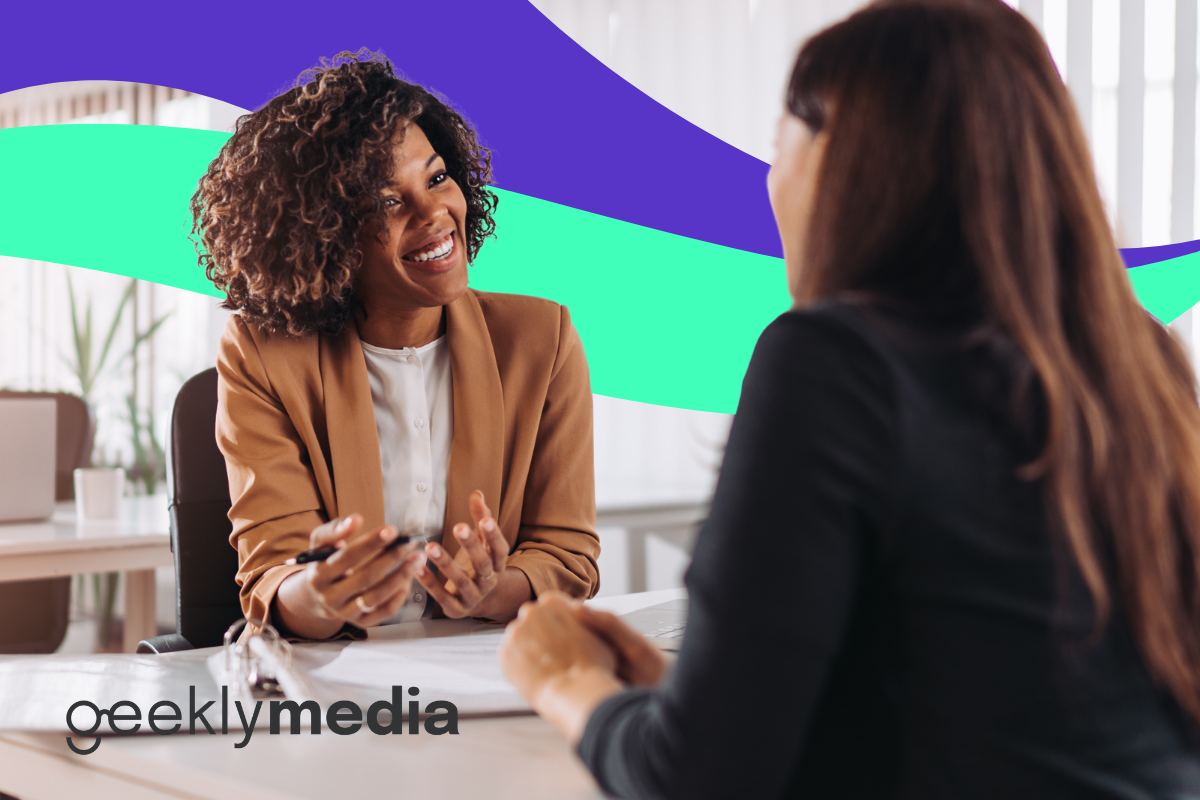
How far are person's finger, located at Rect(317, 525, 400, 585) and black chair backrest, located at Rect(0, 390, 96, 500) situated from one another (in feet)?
9.17

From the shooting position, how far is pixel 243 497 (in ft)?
4.60

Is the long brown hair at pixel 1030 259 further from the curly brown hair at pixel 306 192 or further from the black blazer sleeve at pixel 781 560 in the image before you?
the curly brown hair at pixel 306 192

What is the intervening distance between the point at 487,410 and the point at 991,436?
1.11 meters

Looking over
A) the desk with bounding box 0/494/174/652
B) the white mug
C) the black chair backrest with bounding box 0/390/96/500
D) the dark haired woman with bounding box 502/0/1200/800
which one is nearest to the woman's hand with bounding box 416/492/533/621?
the dark haired woman with bounding box 502/0/1200/800

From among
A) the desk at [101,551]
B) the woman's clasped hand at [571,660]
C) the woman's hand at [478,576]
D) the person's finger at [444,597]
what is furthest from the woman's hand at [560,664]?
the desk at [101,551]

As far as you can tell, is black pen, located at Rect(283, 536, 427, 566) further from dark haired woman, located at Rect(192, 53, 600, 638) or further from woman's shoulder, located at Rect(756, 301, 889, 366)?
woman's shoulder, located at Rect(756, 301, 889, 366)

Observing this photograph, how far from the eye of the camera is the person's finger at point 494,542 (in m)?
1.24

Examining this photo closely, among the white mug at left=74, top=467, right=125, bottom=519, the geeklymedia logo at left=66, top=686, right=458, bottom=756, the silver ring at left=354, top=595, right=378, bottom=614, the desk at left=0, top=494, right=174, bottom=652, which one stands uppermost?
the silver ring at left=354, top=595, right=378, bottom=614

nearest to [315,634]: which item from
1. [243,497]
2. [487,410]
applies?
[243,497]

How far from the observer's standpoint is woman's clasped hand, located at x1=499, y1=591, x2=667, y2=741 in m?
0.67

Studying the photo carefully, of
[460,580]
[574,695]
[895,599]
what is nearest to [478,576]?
[460,580]

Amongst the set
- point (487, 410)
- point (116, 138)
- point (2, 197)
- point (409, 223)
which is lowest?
point (487, 410)

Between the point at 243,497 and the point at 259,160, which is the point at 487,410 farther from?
the point at 259,160

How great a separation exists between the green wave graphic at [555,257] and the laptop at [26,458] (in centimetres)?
107
